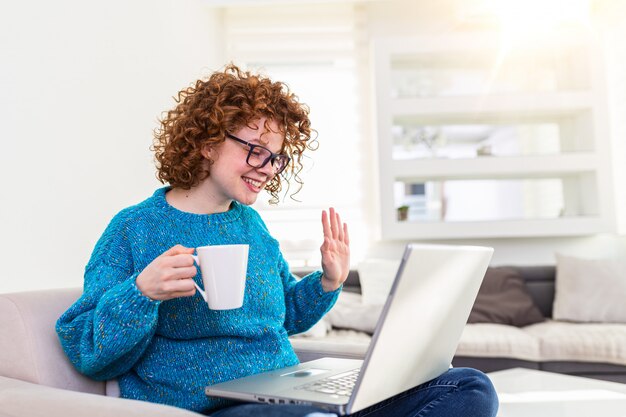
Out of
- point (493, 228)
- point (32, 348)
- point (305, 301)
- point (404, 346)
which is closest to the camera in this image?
point (404, 346)

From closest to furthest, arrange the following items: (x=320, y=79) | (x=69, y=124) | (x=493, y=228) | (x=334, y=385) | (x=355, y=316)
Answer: (x=334, y=385), (x=69, y=124), (x=355, y=316), (x=493, y=228), (x=320, y=79)

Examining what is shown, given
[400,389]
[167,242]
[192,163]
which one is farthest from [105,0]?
[400,389]

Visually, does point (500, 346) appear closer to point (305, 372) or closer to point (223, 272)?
point (305, 372)

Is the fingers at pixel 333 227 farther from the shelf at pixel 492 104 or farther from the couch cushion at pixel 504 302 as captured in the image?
the shelf at pixel 492 104

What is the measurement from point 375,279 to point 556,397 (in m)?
1.55

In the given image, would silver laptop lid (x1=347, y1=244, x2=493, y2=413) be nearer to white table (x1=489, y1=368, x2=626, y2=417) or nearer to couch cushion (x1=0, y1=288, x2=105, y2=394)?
couch cushion (x1=0, y1=288, x2=105, y2=394)

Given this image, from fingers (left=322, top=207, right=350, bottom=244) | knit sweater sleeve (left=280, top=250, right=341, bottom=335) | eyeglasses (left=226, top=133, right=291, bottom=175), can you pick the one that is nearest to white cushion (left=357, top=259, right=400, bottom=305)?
knit sweater sleeve (left=280, top=250, right=341, bottom=335)

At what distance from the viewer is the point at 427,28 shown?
4461 mm

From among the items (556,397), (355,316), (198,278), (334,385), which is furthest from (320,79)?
(334,385)

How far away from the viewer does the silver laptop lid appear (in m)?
0.92

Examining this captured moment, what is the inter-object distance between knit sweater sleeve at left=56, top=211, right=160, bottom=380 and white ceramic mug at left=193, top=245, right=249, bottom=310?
0.37 feet

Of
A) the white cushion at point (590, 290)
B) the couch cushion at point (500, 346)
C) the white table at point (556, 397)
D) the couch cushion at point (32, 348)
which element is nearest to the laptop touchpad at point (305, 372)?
the couch cushion at point (32, 348)

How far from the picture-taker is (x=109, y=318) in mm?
1067

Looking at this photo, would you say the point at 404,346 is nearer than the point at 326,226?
Yes
